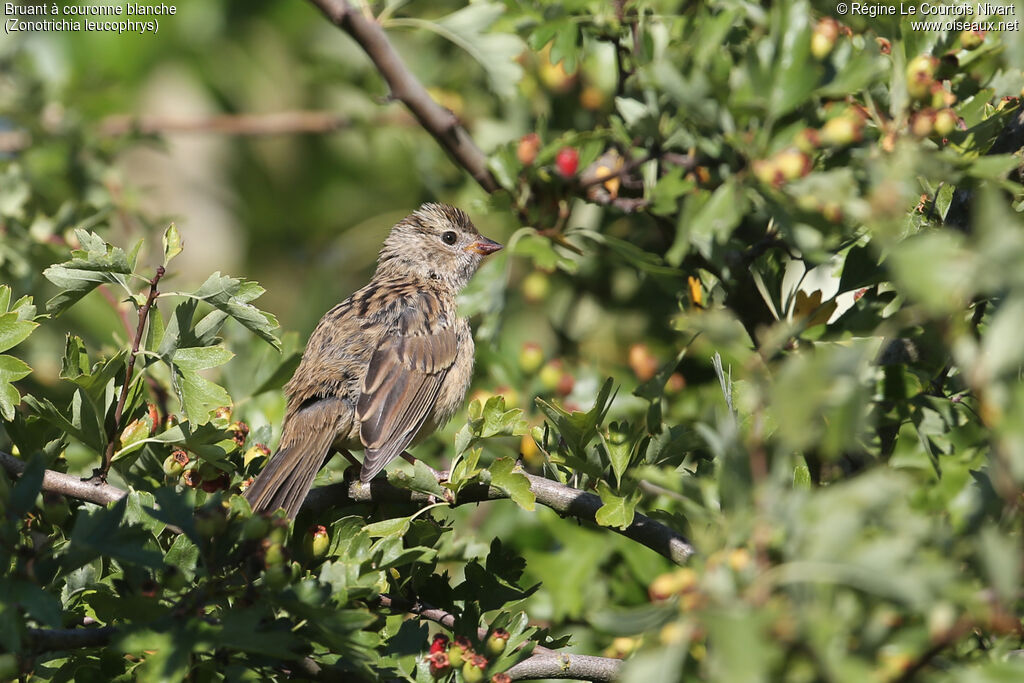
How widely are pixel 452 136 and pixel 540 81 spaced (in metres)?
1.44

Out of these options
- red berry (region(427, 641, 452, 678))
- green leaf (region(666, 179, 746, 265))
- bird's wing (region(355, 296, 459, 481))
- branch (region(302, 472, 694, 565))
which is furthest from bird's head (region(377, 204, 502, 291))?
green leaf (region(666, 179, 746, 265))

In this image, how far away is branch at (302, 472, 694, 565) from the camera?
107 inches

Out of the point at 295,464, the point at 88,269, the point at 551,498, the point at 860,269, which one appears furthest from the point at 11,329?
the point at 860,269

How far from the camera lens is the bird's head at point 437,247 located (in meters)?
5.59

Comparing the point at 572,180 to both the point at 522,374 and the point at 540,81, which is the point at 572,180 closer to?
the point at 522,374

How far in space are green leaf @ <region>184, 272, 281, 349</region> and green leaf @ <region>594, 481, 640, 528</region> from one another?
1.05 m

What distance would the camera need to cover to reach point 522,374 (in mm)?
4141

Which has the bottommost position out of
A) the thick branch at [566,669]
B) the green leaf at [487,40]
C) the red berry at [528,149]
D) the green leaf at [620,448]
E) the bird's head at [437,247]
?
the thick branch at [566,669]

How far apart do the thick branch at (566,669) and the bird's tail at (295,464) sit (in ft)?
2.88

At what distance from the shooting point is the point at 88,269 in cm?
272

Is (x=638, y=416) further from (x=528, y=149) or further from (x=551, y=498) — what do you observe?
(x=528, y=149)

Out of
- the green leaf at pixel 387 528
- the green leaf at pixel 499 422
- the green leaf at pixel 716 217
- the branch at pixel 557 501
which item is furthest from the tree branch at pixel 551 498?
the green leaf at pixel 716 217

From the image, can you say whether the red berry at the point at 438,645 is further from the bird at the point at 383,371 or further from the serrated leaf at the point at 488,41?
the serrated leaf at the point at 488,41

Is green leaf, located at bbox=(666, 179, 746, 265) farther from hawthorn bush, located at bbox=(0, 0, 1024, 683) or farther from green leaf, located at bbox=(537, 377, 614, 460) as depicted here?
green leaf, located at bbox=(537, 377, 614, 460)
